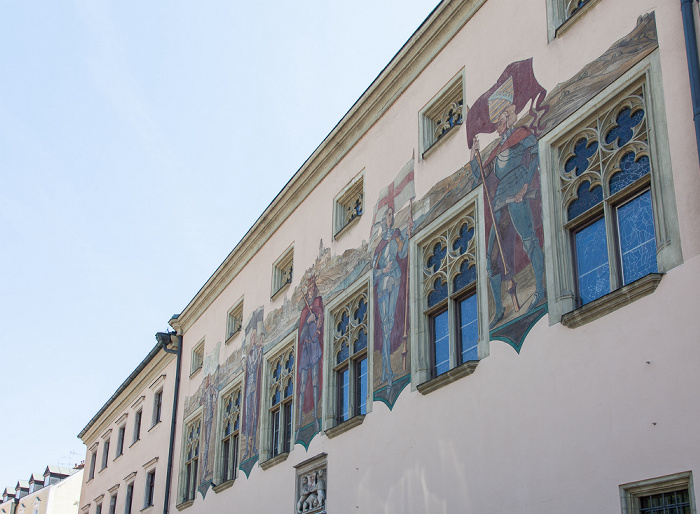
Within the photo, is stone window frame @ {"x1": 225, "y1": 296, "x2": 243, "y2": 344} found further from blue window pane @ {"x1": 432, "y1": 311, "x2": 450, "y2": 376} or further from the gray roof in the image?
blue window pane @ {"x1": 432, "y1": 311, "x2": 450, "y2": 376}

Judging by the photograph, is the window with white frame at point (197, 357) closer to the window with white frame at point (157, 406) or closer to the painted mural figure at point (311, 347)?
the window with white frame at point (157, 406)

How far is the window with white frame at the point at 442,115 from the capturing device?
44.4ft

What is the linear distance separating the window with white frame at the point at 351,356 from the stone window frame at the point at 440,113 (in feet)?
8.47

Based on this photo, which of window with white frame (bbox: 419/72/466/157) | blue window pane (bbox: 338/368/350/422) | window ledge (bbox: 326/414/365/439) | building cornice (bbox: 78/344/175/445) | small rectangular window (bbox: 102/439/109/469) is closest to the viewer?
window with white frame (bbox: 419/72/466/157)

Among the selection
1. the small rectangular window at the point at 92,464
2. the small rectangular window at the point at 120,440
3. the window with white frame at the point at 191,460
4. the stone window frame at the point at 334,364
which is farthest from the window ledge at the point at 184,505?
the small rectangular window at the point at 92,464

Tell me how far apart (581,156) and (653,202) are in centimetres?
145

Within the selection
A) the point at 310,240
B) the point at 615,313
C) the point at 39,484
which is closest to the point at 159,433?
the point at 310,240

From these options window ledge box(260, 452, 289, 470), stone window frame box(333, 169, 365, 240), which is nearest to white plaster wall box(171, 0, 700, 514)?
stone window frame box(333, 169, 365, 240)

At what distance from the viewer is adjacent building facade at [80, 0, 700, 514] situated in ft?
29.0

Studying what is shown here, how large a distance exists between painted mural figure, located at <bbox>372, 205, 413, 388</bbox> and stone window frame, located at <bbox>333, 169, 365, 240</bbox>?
1436 millimetres

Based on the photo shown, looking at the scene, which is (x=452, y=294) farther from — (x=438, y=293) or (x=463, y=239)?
(x=463, y=239)

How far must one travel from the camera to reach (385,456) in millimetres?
12789

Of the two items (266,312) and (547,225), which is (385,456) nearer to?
(547,225)

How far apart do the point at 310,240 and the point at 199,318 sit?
7841 millimetres
